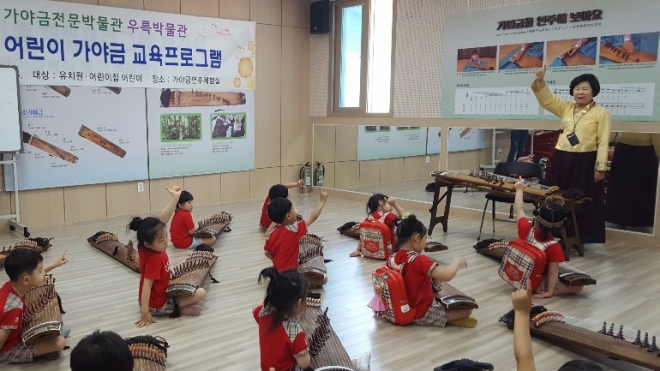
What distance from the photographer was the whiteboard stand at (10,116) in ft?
19.8

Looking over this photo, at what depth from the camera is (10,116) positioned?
607cm

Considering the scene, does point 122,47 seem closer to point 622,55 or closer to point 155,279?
point 155,279

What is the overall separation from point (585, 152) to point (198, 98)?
503cm

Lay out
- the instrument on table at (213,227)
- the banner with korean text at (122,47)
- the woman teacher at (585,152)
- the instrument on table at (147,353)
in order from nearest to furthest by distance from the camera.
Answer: the instrument on table at (147,353) < the woman teacher at (585,152) < the instrument on table at (213,227) < the banner with korean text at (122,47)

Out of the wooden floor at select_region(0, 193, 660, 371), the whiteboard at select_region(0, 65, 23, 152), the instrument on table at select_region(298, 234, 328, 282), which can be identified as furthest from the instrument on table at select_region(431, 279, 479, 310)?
the whiteboard at select_region(0, 65, 23, 152)

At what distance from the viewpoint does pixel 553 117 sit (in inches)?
247

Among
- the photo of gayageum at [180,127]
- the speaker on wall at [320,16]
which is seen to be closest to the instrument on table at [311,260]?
the photo of gayageum at [180,127]

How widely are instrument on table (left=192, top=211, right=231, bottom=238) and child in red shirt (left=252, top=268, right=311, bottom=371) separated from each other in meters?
3.31

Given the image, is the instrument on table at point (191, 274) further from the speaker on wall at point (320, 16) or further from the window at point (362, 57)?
the speaker on wall at point (320, 16)

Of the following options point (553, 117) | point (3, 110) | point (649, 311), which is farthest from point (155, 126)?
point (649, 311)

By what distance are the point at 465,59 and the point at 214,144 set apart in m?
3.68

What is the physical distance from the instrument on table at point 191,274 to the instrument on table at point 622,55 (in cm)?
447

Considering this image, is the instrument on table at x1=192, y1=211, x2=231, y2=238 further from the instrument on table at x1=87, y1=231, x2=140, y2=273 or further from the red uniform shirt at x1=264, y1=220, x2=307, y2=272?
the red uniform shirt at x1=264, y1=220, x2=307, y2=272

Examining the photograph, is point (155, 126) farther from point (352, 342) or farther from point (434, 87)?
point (352, 342)
